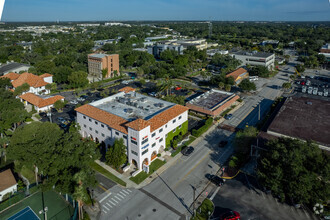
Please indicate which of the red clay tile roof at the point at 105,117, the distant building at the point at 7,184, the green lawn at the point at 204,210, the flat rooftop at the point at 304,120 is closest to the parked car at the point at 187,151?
the green lawn at the point at 204,210

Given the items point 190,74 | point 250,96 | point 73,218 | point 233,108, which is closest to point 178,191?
point 73,218

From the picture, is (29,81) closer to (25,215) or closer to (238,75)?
(25,215)

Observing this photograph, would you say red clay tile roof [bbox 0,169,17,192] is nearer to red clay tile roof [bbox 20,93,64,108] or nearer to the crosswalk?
the crosswalk

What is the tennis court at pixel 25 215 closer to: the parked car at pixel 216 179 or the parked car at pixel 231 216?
the parked car at pixel 231 216

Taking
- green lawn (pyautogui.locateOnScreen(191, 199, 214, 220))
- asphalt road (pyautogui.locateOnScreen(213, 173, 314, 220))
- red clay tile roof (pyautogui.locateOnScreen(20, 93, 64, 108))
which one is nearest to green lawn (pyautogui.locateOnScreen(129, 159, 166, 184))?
green lawn (pyautogui.locateOnScreen(191, 199, 214, 220))

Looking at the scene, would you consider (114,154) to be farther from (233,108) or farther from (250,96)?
(250,96)

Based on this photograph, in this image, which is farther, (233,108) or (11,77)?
(11,77)
